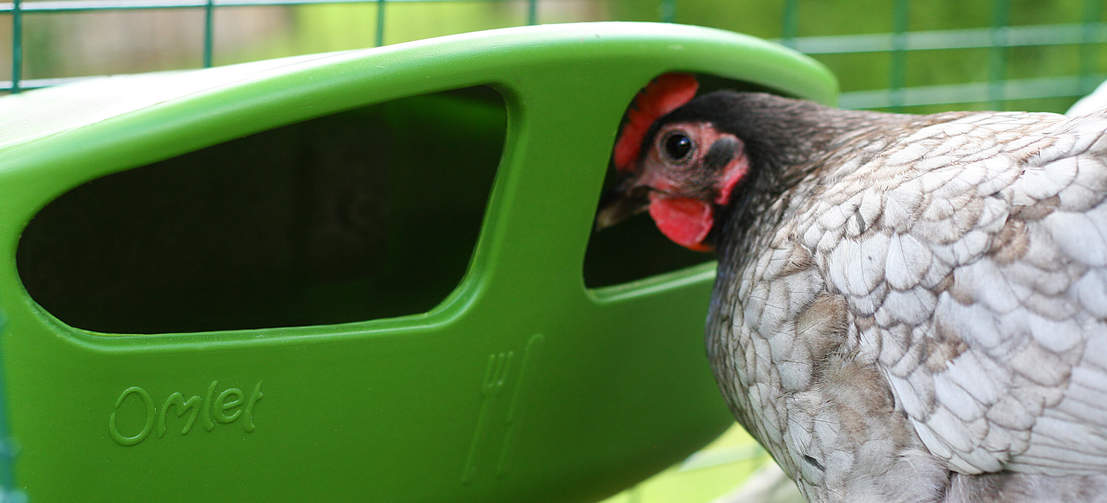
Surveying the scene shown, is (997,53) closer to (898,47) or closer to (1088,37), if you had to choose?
(1088,37)

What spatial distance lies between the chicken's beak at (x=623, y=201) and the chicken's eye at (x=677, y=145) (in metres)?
0.06

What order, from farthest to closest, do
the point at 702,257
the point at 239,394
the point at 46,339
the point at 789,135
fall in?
the point at 702,257, the point at 789,135, the point at 239,394, the point at 46,339

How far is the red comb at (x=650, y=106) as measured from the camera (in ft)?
4.47

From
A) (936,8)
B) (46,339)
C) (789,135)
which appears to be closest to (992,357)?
(789,135)

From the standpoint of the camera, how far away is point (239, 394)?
0.98 m

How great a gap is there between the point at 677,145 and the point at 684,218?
0.33 ft

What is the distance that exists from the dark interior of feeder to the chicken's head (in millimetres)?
154

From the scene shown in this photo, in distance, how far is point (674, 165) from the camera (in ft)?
4.51

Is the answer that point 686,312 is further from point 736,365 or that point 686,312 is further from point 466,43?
point 466,43

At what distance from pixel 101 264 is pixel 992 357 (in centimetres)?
104

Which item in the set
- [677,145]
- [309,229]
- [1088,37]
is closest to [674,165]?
[677,145]

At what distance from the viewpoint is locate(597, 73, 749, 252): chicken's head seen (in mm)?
1355

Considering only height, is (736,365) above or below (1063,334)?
below

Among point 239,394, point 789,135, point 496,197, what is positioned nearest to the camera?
point 239,394
